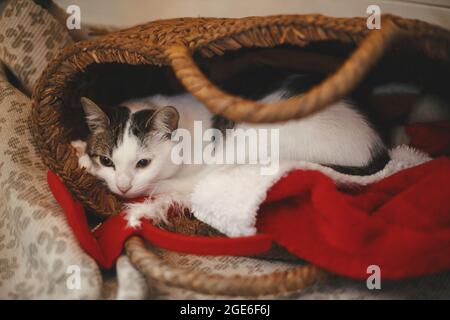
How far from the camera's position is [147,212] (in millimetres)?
960

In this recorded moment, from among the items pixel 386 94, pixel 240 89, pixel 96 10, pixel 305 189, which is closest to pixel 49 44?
pixel 96 10

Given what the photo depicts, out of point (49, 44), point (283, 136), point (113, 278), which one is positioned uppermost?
point (49, 44)

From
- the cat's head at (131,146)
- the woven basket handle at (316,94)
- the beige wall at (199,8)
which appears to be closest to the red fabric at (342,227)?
the cat's head at (131,146)

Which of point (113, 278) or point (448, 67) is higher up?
point (448, 67)

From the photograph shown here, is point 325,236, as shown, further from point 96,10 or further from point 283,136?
point 96,10

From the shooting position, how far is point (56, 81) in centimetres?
100

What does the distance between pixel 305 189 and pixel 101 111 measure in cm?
51

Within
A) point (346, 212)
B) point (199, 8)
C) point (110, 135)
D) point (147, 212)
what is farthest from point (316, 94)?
point (199, 8)

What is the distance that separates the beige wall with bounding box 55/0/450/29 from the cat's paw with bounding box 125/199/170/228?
0.68 meters

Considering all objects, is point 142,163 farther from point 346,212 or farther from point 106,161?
point 346,212

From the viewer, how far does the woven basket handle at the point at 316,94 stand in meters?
0.67

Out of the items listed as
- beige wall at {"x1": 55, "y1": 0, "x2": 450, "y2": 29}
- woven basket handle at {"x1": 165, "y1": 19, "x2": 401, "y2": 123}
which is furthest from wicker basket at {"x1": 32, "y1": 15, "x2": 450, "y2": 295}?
beige wall at {"x1": 55, "y1": 0, "x2": 450, "y2": 29}

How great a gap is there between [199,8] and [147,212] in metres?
0.74

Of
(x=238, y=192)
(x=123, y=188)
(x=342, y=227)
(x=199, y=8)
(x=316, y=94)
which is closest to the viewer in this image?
(x=316, y=94)
